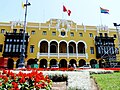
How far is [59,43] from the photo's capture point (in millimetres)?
40688

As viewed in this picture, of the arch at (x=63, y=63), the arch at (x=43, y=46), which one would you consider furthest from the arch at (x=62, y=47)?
the arch at (x=43, y=46)

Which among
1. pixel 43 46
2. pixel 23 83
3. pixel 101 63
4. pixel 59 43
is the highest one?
pixel 59 43

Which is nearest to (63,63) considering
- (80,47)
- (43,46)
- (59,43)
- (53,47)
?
(53,47)

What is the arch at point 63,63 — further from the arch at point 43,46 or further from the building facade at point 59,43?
the arch at point 43,46

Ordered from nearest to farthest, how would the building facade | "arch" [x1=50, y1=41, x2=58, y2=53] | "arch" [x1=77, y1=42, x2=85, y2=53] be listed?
the building facade, "arch" [x1=50, y1=41, x2=58, y2=53], "arch" [x1=77, y1=42, x2=85, y2=53]

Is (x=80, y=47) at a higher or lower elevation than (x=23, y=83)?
higher

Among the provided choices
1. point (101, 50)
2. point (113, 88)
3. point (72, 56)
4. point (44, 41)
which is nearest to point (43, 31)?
point (44, 41)

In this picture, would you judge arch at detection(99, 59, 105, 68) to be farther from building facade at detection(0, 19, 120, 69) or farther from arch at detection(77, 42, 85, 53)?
arch at detection(77, 42, 85, 53)

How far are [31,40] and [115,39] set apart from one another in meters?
23.4

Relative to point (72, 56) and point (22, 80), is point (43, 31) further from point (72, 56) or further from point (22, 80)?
point (22, 80)

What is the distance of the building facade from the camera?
37531 millimetres

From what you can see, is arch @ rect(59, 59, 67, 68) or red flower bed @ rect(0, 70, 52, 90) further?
arch @ rect(59, 59, 67, 68)

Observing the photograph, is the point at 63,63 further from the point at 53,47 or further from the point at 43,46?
the point at 43,46

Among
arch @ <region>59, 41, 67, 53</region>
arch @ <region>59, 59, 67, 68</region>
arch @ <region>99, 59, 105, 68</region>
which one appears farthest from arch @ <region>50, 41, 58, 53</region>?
arch @ <region>99, 59, 105, 68</region>
